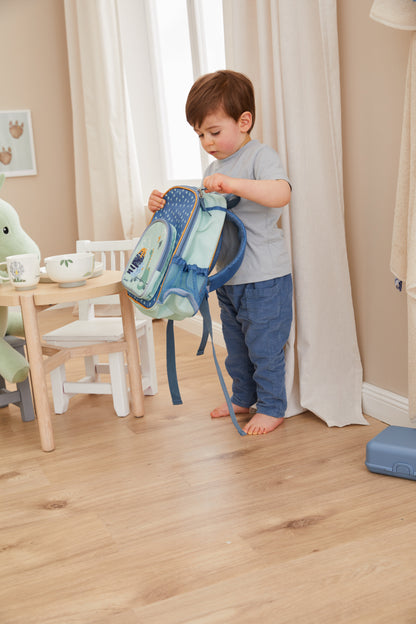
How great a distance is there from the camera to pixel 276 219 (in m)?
1.88

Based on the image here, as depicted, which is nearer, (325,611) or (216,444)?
(325,611)

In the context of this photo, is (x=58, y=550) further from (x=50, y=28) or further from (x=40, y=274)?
(x=50, y=28)

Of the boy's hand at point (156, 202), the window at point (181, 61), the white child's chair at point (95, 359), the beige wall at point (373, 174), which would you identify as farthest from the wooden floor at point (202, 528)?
the window at point (181, 61)

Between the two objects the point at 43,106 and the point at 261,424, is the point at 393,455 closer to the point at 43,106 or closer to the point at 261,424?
the point at 261,424

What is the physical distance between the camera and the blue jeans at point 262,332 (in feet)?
6.17

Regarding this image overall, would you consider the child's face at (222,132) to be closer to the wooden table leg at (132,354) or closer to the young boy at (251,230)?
the young boy at (251,230)

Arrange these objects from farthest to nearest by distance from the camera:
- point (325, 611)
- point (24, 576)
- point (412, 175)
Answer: point (412, 175) → point (24, 576) → point (325, 611)

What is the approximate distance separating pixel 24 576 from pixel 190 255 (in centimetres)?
88

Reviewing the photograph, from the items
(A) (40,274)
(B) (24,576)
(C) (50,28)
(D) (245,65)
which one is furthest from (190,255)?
(C) (50,28)

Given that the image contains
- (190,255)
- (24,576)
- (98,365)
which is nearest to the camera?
(24,576)

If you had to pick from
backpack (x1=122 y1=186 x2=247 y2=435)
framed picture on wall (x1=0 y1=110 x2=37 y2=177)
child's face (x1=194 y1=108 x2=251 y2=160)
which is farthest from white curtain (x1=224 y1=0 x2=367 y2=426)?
framed picture on wall (x1=0 y1=110 x2=37 y2=177)

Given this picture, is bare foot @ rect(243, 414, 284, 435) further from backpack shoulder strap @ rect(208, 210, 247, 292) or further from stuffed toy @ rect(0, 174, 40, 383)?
stuffed toy @ rect(0, 174, 40, 383)

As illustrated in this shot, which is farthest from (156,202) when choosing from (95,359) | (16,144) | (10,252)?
(16,144)

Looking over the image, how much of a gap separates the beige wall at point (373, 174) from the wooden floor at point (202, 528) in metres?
0.25
